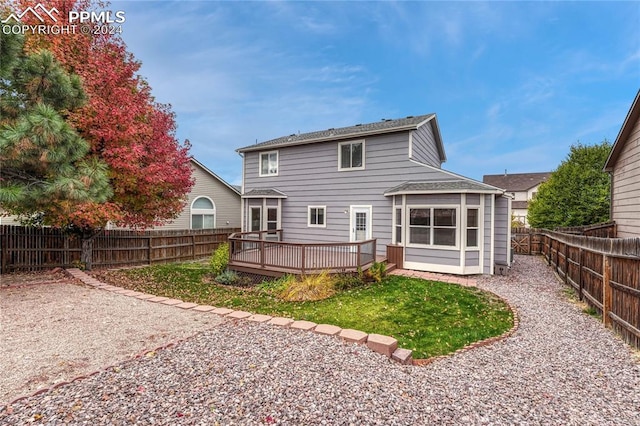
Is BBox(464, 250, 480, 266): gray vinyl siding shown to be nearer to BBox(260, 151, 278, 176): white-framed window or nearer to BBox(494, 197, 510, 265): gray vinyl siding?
BBox(494, 197, 510, 265): gray vinyl siding

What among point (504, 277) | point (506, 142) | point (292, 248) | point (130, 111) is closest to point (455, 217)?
point (504, 277)

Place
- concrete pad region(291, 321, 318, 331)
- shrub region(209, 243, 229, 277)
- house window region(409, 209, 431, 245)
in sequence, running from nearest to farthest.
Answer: concrete pad region(291, 321, 318, 331) < shrub region(209, 243, 229, 277) < house window region(409, 209, 431, 245)

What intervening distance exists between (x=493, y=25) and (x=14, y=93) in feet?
56.7

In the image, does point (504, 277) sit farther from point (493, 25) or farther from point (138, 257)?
point (138, 257)

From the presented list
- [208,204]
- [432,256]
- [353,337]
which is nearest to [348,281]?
[432,256]

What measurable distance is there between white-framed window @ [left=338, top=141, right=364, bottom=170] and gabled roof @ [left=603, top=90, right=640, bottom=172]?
340 inches

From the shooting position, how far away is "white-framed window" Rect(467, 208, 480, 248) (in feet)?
32.6

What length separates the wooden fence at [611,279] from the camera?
4488 millimetres

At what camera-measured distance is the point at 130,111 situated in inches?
343

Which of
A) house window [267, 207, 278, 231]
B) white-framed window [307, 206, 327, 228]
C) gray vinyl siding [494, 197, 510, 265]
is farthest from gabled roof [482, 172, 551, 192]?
house window [267, 207, 278, 231]

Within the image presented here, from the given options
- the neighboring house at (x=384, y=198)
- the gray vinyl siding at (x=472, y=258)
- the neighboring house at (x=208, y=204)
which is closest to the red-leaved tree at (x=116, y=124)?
the neighboring house at (x=384, y=198)

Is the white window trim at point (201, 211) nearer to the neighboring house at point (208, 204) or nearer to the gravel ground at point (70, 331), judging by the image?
the neighboring house at point (208, 204)

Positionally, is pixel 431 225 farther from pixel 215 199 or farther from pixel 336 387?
pixel 215 199

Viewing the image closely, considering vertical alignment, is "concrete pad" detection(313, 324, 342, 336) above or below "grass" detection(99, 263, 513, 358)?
above
